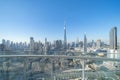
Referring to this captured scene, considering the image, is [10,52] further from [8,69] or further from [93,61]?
[93,61]

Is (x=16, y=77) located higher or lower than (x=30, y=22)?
lower

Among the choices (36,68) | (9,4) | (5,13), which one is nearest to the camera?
(36,68)

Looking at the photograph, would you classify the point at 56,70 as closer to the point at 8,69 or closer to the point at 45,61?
the point at 45,61

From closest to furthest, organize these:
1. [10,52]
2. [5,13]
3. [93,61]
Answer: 1. [93,61]
2. [10,52]
3. [5,13]

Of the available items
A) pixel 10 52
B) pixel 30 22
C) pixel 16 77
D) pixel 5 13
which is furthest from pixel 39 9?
pixel 16 77

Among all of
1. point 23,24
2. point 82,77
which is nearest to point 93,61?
point 82,77

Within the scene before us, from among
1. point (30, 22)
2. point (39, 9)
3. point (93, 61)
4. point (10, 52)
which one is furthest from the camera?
point (30, 22)

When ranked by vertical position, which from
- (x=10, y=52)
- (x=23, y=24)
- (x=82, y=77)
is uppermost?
(x=23, y=24)

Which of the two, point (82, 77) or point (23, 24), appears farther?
point (23, 24)

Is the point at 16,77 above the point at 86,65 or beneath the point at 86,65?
beneath
